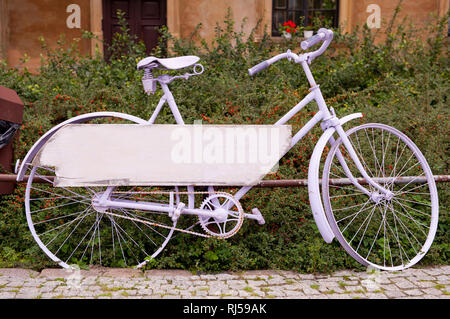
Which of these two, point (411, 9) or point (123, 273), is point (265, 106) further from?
point (411, 9)

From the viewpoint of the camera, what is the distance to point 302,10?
34.4 feet

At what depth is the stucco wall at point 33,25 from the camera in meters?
9.86

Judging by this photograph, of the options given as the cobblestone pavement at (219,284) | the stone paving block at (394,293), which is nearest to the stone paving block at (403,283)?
the cobblestone pavement at (219,284)

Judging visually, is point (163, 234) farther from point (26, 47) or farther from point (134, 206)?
point (26, 47)

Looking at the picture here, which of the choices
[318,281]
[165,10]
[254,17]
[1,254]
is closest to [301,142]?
[318,281]

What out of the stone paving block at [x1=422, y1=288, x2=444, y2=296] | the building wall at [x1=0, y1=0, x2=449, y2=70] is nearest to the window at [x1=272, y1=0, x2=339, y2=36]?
the building wall at [x1=0, y1=0, x2=449, y2=70]

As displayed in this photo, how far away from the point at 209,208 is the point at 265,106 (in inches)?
79.9

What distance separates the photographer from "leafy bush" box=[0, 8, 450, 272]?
12.6ft

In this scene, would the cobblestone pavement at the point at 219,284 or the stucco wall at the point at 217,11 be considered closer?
the cobblestone pavement at the point at 219,284

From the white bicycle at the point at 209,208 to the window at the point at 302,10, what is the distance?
6425mm

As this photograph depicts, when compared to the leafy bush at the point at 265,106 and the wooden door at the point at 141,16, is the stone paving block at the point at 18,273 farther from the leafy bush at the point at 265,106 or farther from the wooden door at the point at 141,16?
the wooden door at the point at 141,16

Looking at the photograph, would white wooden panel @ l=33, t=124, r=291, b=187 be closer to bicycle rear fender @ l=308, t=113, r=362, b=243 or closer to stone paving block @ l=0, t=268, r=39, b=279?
bicycle rear fender @ l=308, t=113, r=362, b=243

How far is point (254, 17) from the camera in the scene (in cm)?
980
